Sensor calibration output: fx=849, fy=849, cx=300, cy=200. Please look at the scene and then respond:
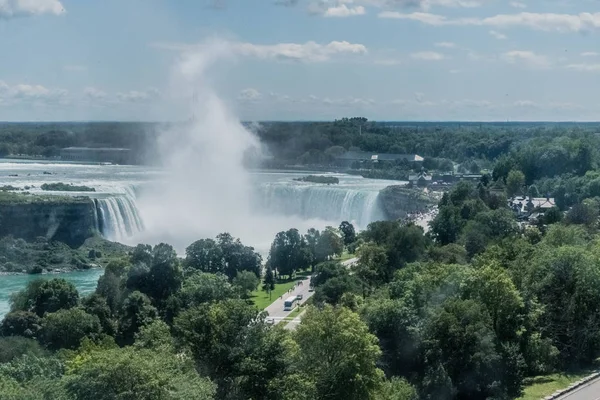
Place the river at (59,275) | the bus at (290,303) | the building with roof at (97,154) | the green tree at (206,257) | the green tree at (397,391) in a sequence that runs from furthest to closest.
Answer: the building with roof at (97,154)
the river at (59,275)
the green tree at (206,257)
the bus at (290,303)
the green tree at (397,391)

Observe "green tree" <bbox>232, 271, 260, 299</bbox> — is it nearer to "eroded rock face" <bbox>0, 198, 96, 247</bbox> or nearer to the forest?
the forest

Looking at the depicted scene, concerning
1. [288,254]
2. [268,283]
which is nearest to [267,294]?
[268,283]

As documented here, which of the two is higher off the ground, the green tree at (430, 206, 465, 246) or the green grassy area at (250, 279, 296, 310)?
the green tree at (430, 206, 465, 246)

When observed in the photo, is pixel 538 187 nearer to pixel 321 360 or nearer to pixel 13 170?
pixel 321 360

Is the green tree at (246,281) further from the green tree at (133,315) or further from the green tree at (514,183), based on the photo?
the green tree at (514,183)

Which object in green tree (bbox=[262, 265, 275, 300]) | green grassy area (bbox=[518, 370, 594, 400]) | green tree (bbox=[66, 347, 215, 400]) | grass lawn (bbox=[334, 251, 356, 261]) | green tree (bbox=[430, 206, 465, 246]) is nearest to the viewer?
green tree (bbox=[66, 347, 215, 400])

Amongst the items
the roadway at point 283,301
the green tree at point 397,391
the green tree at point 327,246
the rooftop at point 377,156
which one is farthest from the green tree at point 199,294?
the rooftop at point 377,156

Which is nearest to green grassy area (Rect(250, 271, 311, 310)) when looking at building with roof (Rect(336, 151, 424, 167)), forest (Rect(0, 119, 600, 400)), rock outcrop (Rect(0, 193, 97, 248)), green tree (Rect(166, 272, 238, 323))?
forest (Rect(0, 119, 600, 400))

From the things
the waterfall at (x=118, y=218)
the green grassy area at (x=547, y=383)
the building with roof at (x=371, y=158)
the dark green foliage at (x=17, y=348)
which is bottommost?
the waterfall at (x=118, y=218)
